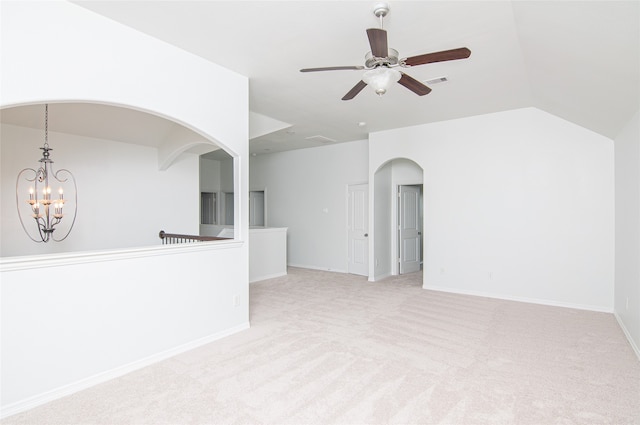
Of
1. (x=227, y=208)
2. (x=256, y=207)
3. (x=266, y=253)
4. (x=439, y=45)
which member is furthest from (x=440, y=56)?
(x=227, y=208)

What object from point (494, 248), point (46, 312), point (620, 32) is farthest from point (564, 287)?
point (46, 312)

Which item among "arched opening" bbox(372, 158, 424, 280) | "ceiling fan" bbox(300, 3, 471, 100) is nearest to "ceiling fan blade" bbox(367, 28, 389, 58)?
"ceiling fan" bbox(300, 3, 471, 100)

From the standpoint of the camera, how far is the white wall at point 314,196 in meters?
7.56

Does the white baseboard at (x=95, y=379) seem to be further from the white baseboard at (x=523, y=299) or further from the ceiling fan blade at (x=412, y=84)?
the white baseboard at (x=523, y=299)

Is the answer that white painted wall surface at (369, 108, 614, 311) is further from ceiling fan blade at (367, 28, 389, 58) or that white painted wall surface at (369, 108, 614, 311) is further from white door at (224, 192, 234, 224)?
white door at (224, 192, 234, 224)

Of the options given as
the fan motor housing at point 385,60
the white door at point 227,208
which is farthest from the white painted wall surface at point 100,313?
the white door at point 227,208

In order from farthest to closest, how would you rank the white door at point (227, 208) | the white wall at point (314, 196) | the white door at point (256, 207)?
the white door at point (227, 208)
the white door at point (256, 207)
the white wall at point (314, 196)

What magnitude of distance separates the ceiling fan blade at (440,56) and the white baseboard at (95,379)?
314 centimetres

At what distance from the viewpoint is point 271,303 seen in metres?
4.93

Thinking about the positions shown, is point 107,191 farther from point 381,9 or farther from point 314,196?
point 381,9

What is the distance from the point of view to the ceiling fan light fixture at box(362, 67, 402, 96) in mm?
2564

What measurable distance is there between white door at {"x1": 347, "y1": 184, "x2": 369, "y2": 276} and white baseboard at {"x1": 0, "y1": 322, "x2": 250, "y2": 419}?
4.14 metres

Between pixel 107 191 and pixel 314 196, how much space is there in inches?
166

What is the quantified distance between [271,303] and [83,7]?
3.87 metres
